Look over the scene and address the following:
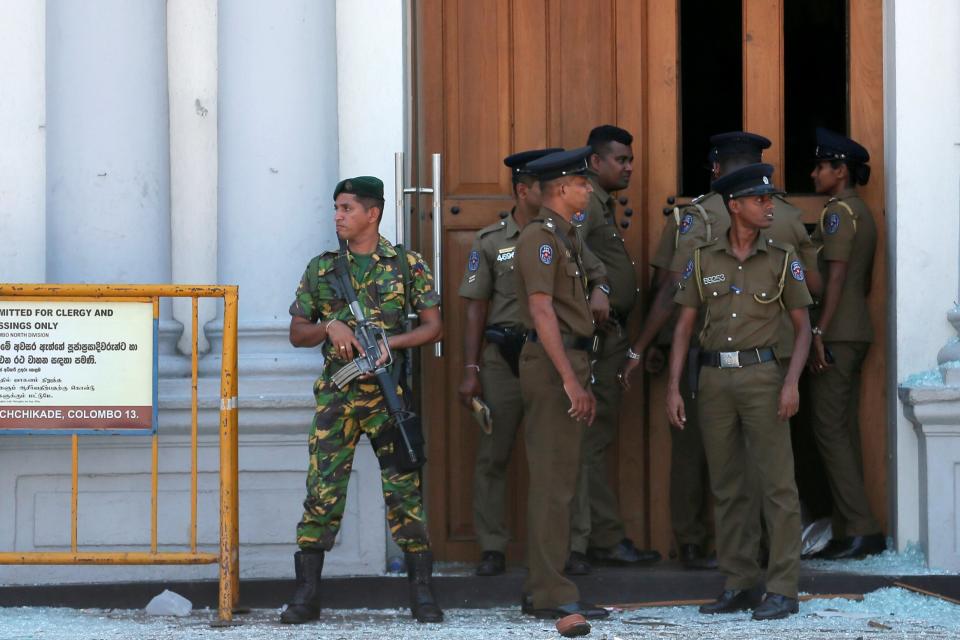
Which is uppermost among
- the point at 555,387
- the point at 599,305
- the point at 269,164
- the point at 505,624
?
the point at 269,164

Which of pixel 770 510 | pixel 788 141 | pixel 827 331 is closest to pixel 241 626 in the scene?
pixel 770 510

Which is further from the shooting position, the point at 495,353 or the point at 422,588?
the point at 495,353

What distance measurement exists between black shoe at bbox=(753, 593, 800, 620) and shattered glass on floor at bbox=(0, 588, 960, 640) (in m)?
0.05

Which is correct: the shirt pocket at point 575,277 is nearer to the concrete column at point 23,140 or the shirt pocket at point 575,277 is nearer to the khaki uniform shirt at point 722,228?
the khaki uniform shirt at point 722,228

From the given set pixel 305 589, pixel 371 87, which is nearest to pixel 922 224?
pixel 371 87

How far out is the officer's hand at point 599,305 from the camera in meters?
6.93

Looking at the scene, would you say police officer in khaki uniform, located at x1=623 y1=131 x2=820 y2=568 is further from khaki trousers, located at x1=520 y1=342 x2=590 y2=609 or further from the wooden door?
khaki trousers, located at x1=520 y1=342 x2=590 y2=609

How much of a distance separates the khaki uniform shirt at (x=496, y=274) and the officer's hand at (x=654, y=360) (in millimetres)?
768

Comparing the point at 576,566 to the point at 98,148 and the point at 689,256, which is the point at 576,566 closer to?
the point at 689,256

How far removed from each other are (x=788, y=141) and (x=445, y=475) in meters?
2.34

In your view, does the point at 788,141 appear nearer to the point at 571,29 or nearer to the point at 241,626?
the point at 571,29

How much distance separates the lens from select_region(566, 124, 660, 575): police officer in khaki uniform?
293 inches

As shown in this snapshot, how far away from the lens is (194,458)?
21.9 ft

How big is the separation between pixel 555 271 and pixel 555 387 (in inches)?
18.3
